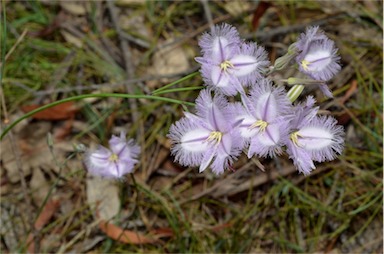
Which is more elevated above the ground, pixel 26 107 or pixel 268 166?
pixel 26 107

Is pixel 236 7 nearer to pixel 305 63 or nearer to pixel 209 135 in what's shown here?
pixel 305 63

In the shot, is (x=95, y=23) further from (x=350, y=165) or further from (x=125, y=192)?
(x=350, y=165)

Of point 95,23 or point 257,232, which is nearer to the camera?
point 257,232

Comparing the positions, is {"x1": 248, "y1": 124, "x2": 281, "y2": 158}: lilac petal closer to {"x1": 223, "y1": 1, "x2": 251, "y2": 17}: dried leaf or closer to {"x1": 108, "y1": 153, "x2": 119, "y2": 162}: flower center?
{"x1": 108, "y1": 153, "x2": 119, "y2": 162}: flower center

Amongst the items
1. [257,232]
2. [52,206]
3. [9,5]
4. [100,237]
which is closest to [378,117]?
[257,232]

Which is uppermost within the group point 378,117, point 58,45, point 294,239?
point 58,45

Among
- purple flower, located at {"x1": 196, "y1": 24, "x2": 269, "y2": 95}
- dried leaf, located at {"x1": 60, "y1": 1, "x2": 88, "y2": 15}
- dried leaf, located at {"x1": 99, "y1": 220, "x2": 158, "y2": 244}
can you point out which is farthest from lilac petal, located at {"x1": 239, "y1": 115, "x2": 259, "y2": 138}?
dried leaf, located at {"x1": 60, "y1": 1, "x2": 88, "y2": 15}

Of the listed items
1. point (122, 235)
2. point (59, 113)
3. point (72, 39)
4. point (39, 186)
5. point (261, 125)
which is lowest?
point (122, 235)

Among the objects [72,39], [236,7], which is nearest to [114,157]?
[72,39]
